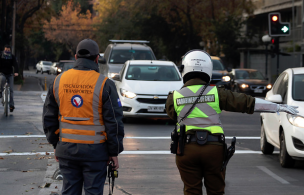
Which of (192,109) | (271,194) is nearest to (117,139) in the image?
(192,109)

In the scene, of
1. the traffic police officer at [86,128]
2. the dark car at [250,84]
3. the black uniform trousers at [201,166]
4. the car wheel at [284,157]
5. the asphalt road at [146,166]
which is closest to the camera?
the black uniform trousers at [201,166]

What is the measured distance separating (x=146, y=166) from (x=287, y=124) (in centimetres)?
226

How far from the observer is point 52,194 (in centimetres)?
622

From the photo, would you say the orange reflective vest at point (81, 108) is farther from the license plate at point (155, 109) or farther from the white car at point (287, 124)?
the license plate at point (155, 109)

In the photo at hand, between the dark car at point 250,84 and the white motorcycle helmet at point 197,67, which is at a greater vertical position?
the white motorcycle helmet at point 197,67

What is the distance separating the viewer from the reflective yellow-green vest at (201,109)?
14.0ft

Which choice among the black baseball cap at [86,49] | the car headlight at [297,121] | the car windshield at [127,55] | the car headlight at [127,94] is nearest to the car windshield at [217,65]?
the car windshield at [127,55]

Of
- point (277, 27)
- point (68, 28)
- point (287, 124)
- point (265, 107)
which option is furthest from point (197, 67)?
point (68, 28)

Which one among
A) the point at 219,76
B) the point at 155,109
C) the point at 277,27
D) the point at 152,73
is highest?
the point at 277,27

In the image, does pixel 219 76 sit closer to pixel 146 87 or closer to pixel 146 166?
pixel 146 87

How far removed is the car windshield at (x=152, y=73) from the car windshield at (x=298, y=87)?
6.18 meters

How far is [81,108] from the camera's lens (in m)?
4.30

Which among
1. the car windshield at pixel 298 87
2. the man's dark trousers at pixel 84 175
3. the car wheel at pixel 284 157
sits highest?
the car windshield at pixel 298 87

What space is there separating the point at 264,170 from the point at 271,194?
156 cm
